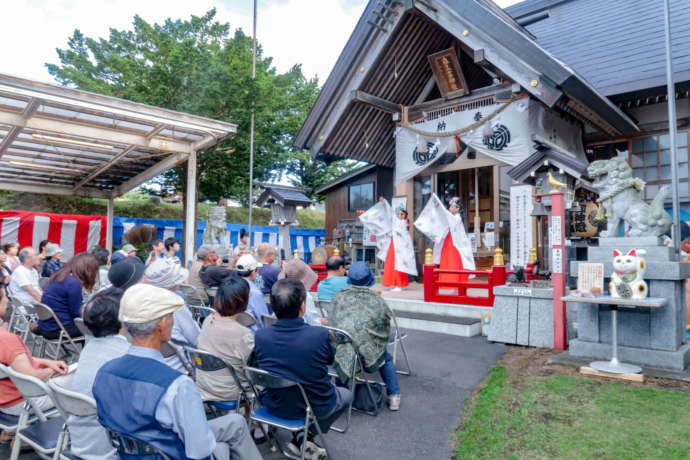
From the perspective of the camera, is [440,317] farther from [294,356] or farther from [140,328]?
[140,328]

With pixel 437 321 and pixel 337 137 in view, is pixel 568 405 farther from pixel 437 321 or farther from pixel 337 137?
pixel 337 137

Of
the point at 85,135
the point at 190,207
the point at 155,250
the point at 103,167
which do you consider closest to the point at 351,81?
the point at 190,207

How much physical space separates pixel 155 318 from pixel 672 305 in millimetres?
5056

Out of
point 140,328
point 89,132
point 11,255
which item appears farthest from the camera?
point 89,132

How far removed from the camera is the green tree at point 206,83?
612 inches

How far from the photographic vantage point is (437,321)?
656 cm

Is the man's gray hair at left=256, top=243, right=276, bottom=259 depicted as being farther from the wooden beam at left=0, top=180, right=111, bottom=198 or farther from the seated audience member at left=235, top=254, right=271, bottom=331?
the wooden beam at left=0, top=180, right=111, bottom=198

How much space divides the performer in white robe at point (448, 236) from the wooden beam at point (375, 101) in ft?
8.79

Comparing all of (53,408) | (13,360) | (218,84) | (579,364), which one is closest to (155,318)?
(13,360)

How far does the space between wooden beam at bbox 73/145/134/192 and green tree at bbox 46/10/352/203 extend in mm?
3871

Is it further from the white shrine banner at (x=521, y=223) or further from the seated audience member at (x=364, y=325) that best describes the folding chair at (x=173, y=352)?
the white shrine banner at (x=521, y=223)

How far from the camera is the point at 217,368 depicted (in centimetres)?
264

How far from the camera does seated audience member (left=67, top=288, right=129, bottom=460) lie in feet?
6.73

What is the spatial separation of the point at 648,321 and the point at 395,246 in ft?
16.8
